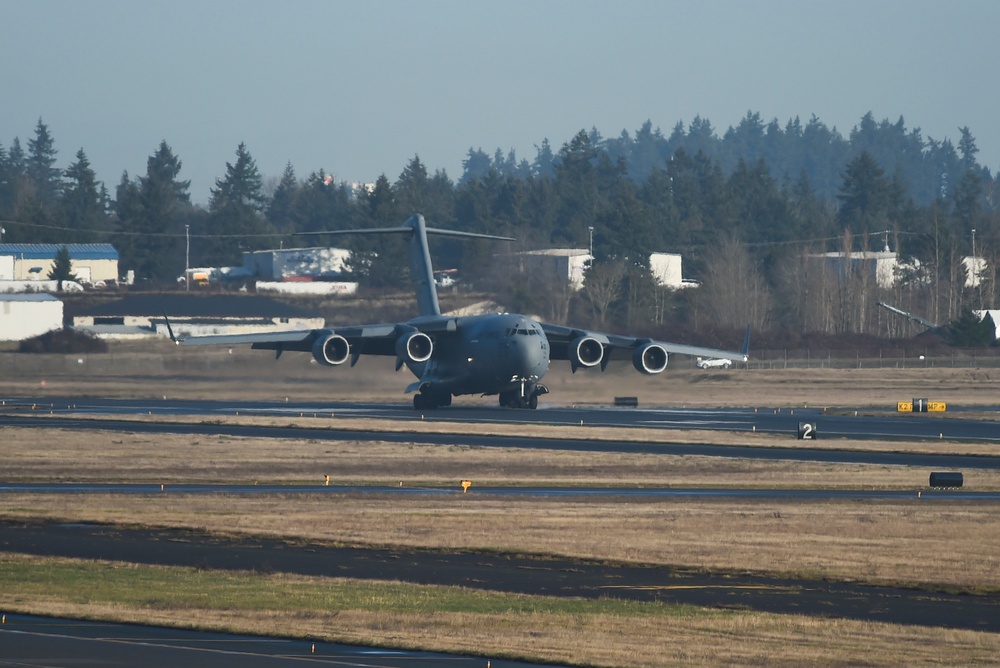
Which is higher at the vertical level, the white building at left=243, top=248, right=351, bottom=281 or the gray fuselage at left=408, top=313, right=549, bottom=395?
the white building at left=243, top=248, right=351, bottom=281

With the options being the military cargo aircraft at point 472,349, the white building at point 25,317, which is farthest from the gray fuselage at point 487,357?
the white building at point 25,317

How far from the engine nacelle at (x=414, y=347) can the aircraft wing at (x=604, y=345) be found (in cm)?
439

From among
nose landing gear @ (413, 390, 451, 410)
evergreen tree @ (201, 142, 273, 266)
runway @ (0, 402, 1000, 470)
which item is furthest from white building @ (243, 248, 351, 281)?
nose landing gear @ (413, 390, 451, 410)

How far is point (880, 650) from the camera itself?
1374 centimetres

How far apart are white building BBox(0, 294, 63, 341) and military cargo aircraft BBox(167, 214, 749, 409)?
36.1 meters

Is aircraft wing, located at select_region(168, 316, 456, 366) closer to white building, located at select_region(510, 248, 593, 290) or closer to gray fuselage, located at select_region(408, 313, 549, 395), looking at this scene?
gray fuselage, located at select_region(408, 313, 549, 395)

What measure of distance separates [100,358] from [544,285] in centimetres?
2698

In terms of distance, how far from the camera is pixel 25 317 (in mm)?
84062

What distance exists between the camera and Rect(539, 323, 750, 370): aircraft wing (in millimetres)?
51281

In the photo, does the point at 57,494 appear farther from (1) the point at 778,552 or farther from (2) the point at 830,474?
(2) the point at 830,474

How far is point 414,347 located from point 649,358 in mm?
8966

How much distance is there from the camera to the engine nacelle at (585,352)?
5106 centimetres

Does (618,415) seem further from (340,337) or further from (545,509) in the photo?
(545,509)

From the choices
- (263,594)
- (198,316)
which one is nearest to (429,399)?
(263,594)
